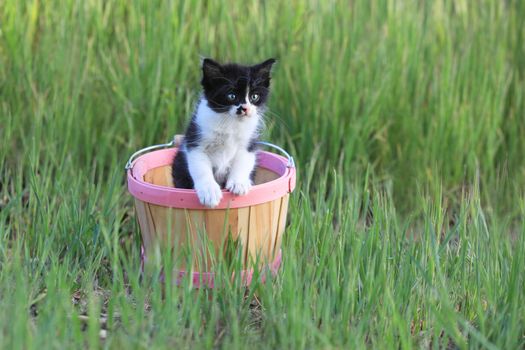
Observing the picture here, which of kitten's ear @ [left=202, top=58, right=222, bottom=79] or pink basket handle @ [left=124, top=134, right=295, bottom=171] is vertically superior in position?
kitten's ear @ [left=202, top=58, right=222, bottom=79]

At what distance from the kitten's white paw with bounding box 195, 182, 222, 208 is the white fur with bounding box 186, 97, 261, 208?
0.17 feet

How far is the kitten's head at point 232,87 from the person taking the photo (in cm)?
311

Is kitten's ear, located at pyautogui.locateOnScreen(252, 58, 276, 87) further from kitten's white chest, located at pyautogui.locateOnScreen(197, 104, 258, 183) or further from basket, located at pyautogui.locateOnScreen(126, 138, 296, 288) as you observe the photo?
basket, located at pyautogui.locateOnScreen(126, 138, 296, 288)

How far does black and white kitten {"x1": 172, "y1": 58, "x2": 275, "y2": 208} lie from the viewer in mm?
3105

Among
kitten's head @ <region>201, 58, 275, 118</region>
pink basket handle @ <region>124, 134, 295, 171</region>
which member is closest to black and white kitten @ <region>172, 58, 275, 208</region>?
kitten's head @ <region>201, 58, 275, 118</region>

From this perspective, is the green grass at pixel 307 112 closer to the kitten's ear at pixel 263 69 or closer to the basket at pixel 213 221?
the basket at pixel 213 221

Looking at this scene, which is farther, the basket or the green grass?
the green grass

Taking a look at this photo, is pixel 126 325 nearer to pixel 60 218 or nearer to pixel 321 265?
pixel 321 265

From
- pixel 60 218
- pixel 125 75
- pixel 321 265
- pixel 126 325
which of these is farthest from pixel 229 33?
pixel 126 325

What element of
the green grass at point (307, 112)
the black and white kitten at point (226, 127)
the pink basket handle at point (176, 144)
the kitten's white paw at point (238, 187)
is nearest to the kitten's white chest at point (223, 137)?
the black and white kitten at point (226, 127)

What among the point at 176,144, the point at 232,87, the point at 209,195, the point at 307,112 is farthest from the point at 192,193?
the point at 307,112

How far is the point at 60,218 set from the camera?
333cm

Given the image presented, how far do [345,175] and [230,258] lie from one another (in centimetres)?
119

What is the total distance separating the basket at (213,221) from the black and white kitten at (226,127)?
0.08 m
